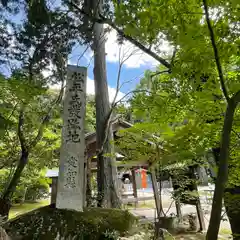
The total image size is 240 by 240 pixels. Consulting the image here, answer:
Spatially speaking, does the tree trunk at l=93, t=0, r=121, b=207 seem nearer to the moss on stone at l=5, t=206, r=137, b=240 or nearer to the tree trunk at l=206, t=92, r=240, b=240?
the moss on stone at l=5, t=206, r=137, b=240

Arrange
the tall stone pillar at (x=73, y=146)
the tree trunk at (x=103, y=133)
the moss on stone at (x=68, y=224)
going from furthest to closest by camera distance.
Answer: the tree trunk at (x=103, y=133)
the tall stone pillar at (x=73, y=146)
the moss on stone at (x=68, y=224)

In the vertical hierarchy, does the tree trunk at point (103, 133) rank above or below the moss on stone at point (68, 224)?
above

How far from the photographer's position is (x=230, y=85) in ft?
4.40

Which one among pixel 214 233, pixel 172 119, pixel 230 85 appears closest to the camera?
pixel 214 233

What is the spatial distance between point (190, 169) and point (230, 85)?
6.10m

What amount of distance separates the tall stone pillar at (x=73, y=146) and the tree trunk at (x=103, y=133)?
124 centimetres

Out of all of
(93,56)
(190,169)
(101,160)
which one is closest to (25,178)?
(101,160)

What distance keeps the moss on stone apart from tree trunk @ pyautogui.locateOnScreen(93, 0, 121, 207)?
180 centimetres

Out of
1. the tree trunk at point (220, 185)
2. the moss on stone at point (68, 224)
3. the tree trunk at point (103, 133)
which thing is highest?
the tree trunk at point (103, 133)

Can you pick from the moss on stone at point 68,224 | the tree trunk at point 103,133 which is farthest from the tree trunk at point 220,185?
the tree trunk at point 103,133

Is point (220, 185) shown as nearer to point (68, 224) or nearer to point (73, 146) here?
point (68, 224)

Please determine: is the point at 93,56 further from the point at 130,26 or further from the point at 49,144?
the point at 130,26

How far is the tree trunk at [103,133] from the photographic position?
535 centimetres

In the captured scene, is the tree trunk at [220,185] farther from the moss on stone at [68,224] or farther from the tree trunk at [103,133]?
the tree trunk at [103,133]
